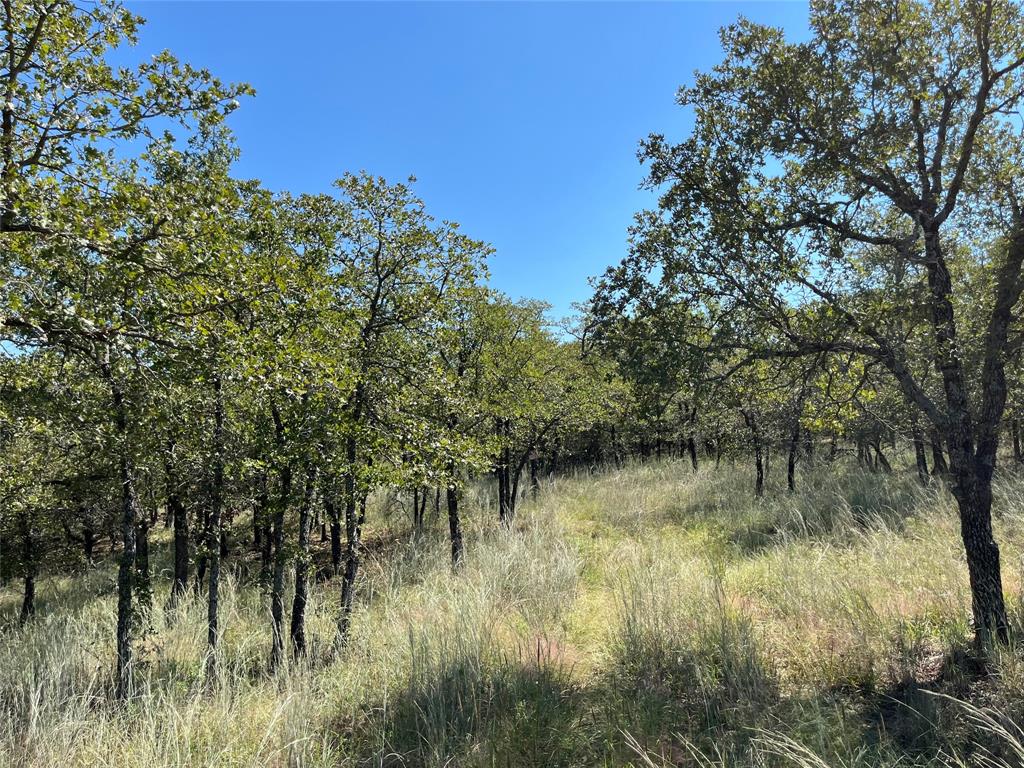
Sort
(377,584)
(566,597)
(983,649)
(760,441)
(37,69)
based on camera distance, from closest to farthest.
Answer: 1. (37,69)
2. (983,649)
3. (566,597)
4. (377,584)
5. (760,441)

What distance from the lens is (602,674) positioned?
4.91 metres

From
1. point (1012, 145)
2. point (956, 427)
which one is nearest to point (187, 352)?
point (956, 427)

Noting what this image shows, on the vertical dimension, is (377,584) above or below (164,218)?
below

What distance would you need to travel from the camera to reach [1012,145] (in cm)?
479

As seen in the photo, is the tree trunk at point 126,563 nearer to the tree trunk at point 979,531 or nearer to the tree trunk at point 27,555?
the tree trunk at point 979,531

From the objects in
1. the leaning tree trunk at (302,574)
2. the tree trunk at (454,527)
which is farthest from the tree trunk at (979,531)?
the tree trunk at (454,527)

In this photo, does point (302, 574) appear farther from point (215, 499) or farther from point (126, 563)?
point (126, 563)

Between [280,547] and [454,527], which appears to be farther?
[454,527]

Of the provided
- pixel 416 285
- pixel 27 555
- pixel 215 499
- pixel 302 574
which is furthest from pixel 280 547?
pixel 27 555

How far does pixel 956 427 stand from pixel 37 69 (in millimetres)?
7707

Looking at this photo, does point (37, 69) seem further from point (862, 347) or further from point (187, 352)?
point (862, 347)

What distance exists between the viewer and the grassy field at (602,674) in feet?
11.9

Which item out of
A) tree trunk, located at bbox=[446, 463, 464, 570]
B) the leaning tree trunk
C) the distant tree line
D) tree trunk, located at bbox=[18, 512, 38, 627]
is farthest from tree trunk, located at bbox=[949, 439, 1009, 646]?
tree trunk, located at bbox=[18, 512, 38, 627]

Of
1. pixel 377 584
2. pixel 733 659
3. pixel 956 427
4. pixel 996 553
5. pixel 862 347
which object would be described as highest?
pixel 862 347
